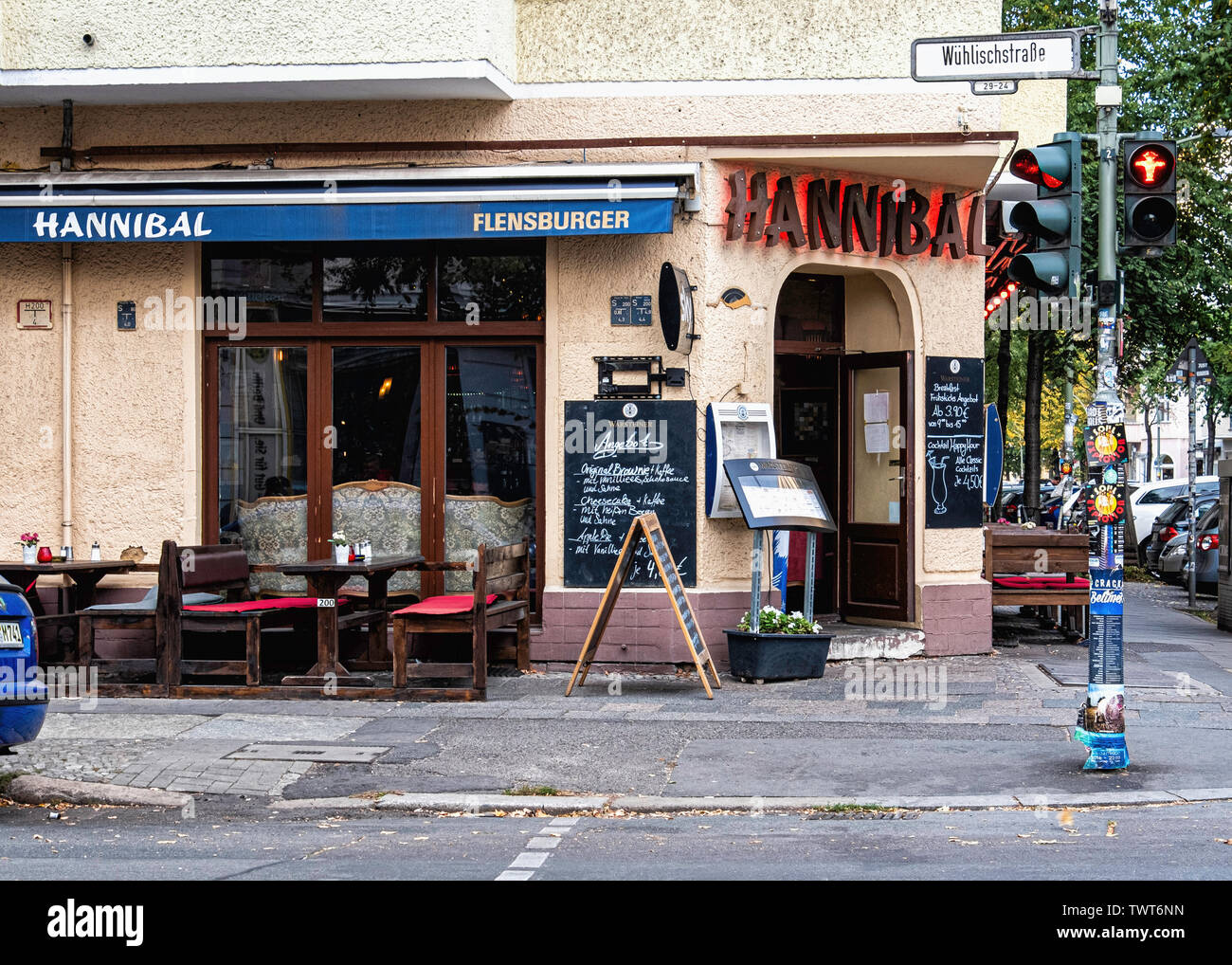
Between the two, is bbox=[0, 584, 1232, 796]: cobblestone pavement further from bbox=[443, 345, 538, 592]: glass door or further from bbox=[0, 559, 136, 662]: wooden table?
bbox=[443, 345, 538, 592]: glass door

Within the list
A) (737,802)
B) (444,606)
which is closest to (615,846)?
(737,802)

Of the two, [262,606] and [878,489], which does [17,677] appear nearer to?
[262,606]

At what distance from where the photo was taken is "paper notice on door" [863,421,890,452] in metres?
13.5

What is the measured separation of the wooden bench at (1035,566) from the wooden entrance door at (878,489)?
103 centimetres

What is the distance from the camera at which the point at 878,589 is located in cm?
1343

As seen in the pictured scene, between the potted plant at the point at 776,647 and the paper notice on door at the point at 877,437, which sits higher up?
the paper notice on door at the point at 877,437

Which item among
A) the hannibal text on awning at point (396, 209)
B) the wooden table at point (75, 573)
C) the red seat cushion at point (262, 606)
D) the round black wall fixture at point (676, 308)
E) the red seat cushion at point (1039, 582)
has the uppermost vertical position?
the hannibal text on awning at point (396, 209)

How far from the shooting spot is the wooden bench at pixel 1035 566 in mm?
13781

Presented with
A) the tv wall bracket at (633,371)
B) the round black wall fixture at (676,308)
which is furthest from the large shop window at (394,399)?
the round black wall fixture at (676,308)

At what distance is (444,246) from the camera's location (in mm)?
12398

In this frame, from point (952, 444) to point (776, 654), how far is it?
10.0 feet

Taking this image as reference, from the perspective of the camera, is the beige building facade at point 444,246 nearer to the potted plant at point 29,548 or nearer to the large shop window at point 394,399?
the large shop window at point 394,399

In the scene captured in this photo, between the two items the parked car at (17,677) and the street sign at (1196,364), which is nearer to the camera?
the parked car at (17,677)

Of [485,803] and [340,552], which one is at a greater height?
[340,552]
